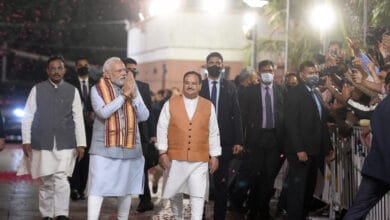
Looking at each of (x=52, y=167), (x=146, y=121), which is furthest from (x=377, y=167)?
(x=146, y=121)

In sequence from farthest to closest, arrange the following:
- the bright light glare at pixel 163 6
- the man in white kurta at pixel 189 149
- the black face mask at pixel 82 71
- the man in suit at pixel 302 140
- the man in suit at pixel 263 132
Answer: the bright light glare at pixel 163 6, the black face mask at pixel 82 71, the man in suit at pixel 263 132, the man in suit at pixel 302 140, the man in white kurta at pixel 189 149

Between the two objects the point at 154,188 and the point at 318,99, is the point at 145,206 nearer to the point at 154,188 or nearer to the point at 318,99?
the point at 154,188

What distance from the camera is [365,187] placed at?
7316 mm

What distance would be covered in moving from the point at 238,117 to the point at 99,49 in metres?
37.7

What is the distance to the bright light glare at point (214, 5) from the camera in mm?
37969

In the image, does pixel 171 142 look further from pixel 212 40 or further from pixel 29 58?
pixel 29 58

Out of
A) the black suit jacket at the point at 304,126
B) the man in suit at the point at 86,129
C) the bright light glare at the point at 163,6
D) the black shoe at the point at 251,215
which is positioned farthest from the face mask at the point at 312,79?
the bright light glare at the point at 163,6

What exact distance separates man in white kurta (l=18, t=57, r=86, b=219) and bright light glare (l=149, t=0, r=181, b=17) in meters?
28.2

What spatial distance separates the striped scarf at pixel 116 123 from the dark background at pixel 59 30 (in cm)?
Answer: 2302

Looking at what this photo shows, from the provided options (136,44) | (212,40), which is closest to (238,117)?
(212,40)

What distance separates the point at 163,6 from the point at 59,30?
17.6 feet

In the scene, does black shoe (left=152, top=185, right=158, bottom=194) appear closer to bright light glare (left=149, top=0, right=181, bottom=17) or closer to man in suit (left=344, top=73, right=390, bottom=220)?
man in suit (left=344, top=73, right=390, bottom=220)

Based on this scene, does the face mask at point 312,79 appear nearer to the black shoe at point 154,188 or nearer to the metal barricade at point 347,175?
the metal barricade at point 347,175

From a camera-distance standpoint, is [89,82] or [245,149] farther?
[89,82]
